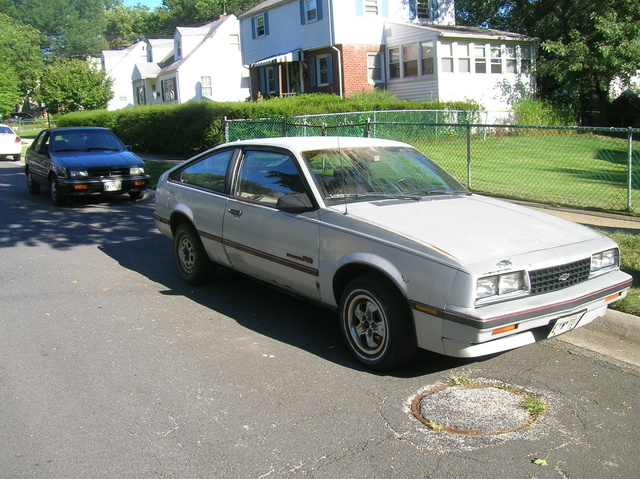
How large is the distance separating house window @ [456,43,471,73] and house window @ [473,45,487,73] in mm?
497

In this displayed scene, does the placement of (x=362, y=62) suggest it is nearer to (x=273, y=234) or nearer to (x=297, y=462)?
(x=273, y=234)

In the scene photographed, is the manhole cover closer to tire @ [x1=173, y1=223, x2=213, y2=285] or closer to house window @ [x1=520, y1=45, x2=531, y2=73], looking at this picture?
tire @ [x1=173, y1=223, x2=213, y2=285]

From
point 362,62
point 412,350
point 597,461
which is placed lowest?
point 597,461

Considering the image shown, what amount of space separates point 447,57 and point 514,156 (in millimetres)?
13394

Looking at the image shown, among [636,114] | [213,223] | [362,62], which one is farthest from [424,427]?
[636,114]

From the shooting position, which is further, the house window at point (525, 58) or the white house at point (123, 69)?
the white house at point (123, 69)

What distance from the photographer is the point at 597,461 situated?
135 inches

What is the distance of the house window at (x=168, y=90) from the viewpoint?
1832 inches

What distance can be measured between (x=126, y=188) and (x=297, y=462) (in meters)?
10.1

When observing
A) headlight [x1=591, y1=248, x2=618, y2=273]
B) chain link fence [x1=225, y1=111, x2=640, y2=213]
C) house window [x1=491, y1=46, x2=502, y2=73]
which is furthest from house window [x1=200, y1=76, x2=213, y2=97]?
headlight [x1=591, y1=248, x2=618, y2=273]

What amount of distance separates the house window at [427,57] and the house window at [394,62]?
165 cm

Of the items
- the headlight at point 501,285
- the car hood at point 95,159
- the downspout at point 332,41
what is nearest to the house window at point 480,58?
the downspout at point 332,41

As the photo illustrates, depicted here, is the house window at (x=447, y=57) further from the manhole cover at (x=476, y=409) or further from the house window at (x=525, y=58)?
the manhole cover at (x=476, y=409)

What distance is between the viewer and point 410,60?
30078mm
